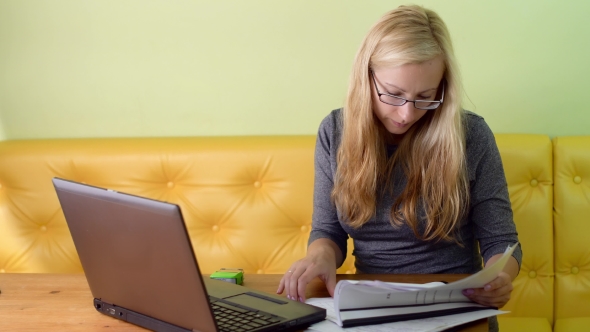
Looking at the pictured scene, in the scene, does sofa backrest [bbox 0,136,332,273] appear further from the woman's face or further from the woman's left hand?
the woman's left hand

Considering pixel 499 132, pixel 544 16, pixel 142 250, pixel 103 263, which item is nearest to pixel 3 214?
pixel 103 263

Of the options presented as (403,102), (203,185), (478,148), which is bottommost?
(203,185)

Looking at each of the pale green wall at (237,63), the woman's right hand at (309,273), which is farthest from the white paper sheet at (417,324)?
the pale green wall at (237,63)

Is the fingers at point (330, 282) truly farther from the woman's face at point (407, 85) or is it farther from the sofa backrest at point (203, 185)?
the sofa backrest at point (203, 185)

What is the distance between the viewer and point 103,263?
107 cm

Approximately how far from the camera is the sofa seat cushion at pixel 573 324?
1603 mm

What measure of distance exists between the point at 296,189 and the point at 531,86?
0.69m

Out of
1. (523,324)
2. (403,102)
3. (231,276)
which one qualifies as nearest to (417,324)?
(231,276)

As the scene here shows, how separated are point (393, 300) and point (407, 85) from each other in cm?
48

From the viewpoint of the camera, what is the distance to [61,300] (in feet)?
3.97

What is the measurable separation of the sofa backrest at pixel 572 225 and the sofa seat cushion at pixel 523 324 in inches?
3.5

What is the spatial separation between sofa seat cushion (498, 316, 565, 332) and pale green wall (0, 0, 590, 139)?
0.50 m

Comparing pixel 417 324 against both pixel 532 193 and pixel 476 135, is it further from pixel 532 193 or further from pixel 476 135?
pixel 532 193

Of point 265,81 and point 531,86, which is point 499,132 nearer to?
point 531,86
